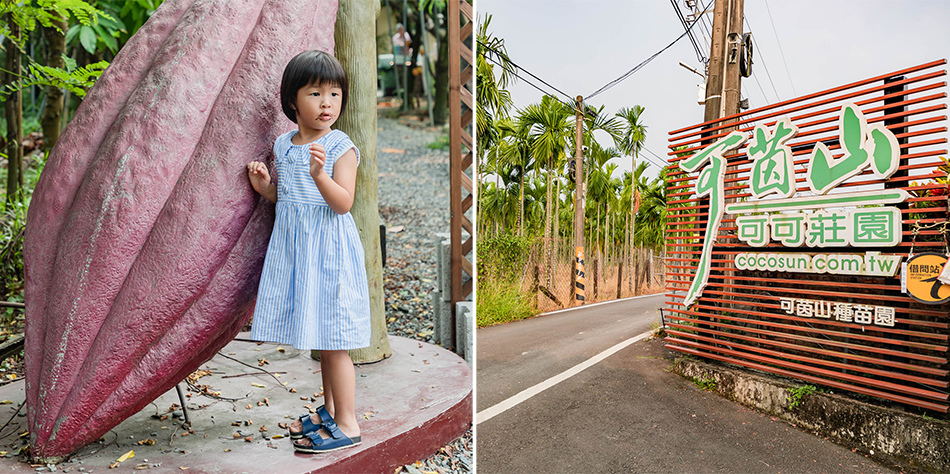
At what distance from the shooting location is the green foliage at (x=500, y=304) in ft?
12.0

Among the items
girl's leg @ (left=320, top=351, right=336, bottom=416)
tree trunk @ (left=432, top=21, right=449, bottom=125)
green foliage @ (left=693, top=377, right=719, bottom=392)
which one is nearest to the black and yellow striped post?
green foliage @ (left=693, top=377, right=719, bottom=392)

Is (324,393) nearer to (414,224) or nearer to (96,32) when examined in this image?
(414,224)

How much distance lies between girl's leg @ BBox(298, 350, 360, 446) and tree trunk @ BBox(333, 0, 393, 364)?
90 centimetres

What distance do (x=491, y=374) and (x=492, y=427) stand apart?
1.76 ft

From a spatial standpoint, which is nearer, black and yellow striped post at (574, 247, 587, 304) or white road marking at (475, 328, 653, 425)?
white road marking at (475, 328, 653, 425)

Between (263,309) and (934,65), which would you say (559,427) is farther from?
(934,65)

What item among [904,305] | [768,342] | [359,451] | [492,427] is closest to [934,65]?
[904,305]

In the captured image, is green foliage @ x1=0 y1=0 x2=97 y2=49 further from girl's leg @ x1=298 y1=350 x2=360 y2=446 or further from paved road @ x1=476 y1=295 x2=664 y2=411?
paved road @ x1=476 y1=295 x2=664 y2=411

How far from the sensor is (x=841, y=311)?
2.63 meters

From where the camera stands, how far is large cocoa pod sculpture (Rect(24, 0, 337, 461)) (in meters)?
1.58

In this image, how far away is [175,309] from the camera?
63.2 inches

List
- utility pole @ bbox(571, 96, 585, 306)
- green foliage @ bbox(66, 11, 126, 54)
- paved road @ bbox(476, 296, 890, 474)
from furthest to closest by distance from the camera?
green foliage @ bbox(66, 11, 126, 54), utility pole @ bbox(571, 96, 585, 306), paved road @ bbox(476, 296, 890, 474)

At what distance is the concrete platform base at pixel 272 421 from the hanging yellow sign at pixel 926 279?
1927 millimetres

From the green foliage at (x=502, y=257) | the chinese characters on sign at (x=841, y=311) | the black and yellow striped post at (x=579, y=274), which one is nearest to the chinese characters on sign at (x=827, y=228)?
the chinese characters on sign at (x=841, y=311)
